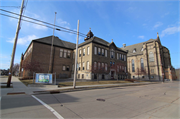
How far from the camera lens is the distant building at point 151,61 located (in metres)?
49.4

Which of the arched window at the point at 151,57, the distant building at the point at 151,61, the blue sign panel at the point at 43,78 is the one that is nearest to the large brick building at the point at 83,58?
the blue sign panel at the point at 43,78

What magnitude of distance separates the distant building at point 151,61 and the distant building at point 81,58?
2067 cm

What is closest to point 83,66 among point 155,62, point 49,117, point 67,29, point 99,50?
point 99,50

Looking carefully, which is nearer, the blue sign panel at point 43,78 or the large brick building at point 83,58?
the blue sign panel at point 43,78

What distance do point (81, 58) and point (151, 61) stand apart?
133ft

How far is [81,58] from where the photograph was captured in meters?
32.2

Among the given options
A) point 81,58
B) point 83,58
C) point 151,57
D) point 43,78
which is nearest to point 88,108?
point 43,78

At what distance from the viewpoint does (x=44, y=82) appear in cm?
1528

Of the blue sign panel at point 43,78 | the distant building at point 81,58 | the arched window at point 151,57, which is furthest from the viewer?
the arched window at point 151,57

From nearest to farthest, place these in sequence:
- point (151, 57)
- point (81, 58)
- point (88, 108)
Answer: point (88, 108) → point (81, 58) → point (151, 57)

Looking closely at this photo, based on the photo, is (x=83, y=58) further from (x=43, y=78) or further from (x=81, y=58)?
(x=43, y=78)

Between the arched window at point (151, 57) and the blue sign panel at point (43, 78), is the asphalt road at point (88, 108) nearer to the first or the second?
the blue sign panel at point (43, 78)

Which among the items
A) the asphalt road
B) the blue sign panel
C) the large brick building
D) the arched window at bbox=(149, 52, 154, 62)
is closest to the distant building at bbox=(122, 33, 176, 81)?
the arched window at bbox=(149, 52, 154, 62)

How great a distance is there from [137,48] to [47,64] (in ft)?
172
